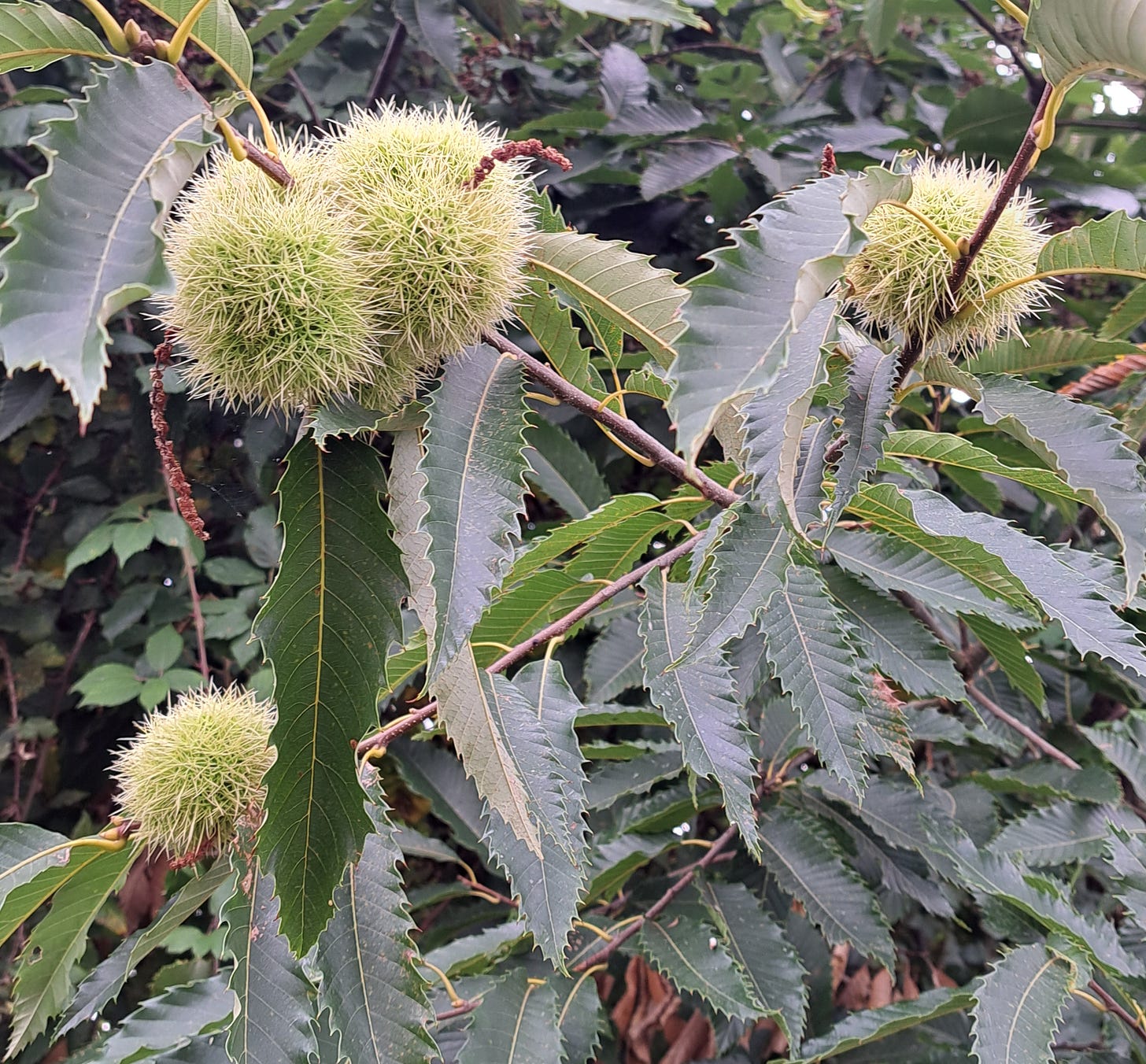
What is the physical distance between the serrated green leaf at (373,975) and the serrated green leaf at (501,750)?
12 cm

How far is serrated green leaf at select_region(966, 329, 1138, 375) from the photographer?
1.06 meters

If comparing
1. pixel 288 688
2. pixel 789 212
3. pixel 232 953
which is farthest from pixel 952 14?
pixel 232 953

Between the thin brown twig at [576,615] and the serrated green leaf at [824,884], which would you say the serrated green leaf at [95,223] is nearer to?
the thin brown twig at [576,615]

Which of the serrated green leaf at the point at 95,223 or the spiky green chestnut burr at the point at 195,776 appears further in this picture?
the spiky green chestnut burr at the point at 195,776

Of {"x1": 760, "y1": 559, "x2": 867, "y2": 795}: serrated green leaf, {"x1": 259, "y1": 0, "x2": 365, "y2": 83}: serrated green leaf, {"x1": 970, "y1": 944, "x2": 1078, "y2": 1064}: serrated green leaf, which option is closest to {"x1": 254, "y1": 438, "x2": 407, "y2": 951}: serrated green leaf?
{"x1": 760, "y1": 559, "x2": 867, "y2": 795}: serrated green leaf

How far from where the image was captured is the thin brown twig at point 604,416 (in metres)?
0.84

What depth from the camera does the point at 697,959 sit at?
3.84 ft

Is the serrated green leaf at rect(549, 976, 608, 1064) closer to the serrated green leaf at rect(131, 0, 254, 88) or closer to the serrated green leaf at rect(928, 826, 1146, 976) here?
the serrated green leaf at rect(928, 826, 1146, 976)

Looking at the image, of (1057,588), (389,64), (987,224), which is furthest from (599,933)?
(389,64)

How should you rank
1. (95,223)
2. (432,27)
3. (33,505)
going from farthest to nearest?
1. (33,505)
2. (432,27)
3. (95,223)

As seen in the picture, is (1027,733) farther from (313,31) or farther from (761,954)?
(313,31)

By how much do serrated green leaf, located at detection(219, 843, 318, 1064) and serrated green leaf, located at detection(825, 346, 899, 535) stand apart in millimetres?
604

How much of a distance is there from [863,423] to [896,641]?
1.28 ft

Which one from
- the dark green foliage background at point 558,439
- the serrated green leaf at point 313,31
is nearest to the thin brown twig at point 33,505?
the dark green foliage background at point 558,439
